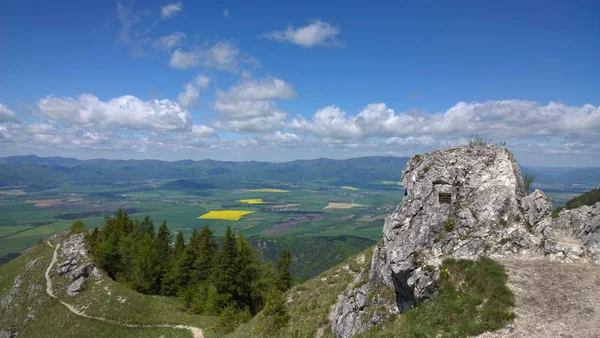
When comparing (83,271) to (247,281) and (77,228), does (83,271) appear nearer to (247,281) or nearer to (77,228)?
(77,228)

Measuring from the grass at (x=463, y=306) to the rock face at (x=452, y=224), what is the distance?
111cm

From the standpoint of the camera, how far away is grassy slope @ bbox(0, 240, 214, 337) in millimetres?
57656

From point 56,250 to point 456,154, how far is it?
309ft

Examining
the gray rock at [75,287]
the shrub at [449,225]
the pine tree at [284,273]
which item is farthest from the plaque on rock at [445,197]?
the gray rock at [75,287]

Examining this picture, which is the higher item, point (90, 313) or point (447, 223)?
point (447, 223)

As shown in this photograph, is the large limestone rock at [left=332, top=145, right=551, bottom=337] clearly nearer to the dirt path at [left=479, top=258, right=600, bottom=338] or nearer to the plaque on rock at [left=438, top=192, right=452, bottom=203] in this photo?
the plaque on rock at [left=438, top=192, right=452, bottom=203]

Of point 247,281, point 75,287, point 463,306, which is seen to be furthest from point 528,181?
point 75,287

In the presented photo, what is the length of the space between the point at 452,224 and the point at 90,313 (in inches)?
2585

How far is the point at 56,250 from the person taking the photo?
84500 millimetres

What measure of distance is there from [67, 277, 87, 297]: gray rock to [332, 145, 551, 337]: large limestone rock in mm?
62579

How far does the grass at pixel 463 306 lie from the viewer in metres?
18.8

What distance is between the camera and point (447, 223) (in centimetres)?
2694

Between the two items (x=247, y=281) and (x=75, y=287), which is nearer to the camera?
(x=75, y=287)

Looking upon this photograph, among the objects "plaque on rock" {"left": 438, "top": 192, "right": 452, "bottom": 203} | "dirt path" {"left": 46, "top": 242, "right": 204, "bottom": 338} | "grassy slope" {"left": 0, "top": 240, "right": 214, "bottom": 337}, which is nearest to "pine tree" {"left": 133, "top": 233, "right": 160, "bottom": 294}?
"grassy slope" {"left": 0, "top": 240, "right": 214, "bottom": 337}
